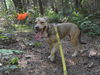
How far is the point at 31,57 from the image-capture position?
608 cm

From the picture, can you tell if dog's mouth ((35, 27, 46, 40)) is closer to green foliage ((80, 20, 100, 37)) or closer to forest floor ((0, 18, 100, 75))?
forest floor ((0, 18, 100, 75))

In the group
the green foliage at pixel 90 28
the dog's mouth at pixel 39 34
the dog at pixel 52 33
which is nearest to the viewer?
the dog's mouth at pixel 39 34

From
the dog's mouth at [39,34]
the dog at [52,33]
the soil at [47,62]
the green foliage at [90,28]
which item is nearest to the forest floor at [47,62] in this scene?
the soil at [47,62]

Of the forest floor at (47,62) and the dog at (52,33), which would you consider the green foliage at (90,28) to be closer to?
the forest floor at (47,62)

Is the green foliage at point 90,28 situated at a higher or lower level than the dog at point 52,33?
lower

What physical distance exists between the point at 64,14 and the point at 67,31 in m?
9.44

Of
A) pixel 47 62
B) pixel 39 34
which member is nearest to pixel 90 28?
pixel 47 62

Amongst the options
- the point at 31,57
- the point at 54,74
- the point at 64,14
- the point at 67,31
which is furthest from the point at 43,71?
the point at 64,14

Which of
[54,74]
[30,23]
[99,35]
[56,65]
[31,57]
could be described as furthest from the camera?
[30,23]

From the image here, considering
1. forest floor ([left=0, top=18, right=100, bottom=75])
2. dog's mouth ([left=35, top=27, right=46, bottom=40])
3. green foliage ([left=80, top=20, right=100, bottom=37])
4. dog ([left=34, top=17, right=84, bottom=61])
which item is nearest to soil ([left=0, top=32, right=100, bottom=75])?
forest floor ([left=0, top=18, right=100, bottom=75])

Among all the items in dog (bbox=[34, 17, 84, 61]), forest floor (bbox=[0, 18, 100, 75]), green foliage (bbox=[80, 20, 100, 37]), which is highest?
dog (bbox=[34, 17, 84, 61])

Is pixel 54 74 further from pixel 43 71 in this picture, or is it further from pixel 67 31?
pixel 67 31

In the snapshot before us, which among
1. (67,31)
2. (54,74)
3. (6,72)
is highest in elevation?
(67,31)

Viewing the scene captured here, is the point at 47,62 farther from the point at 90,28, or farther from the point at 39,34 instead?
the point at 90,28
